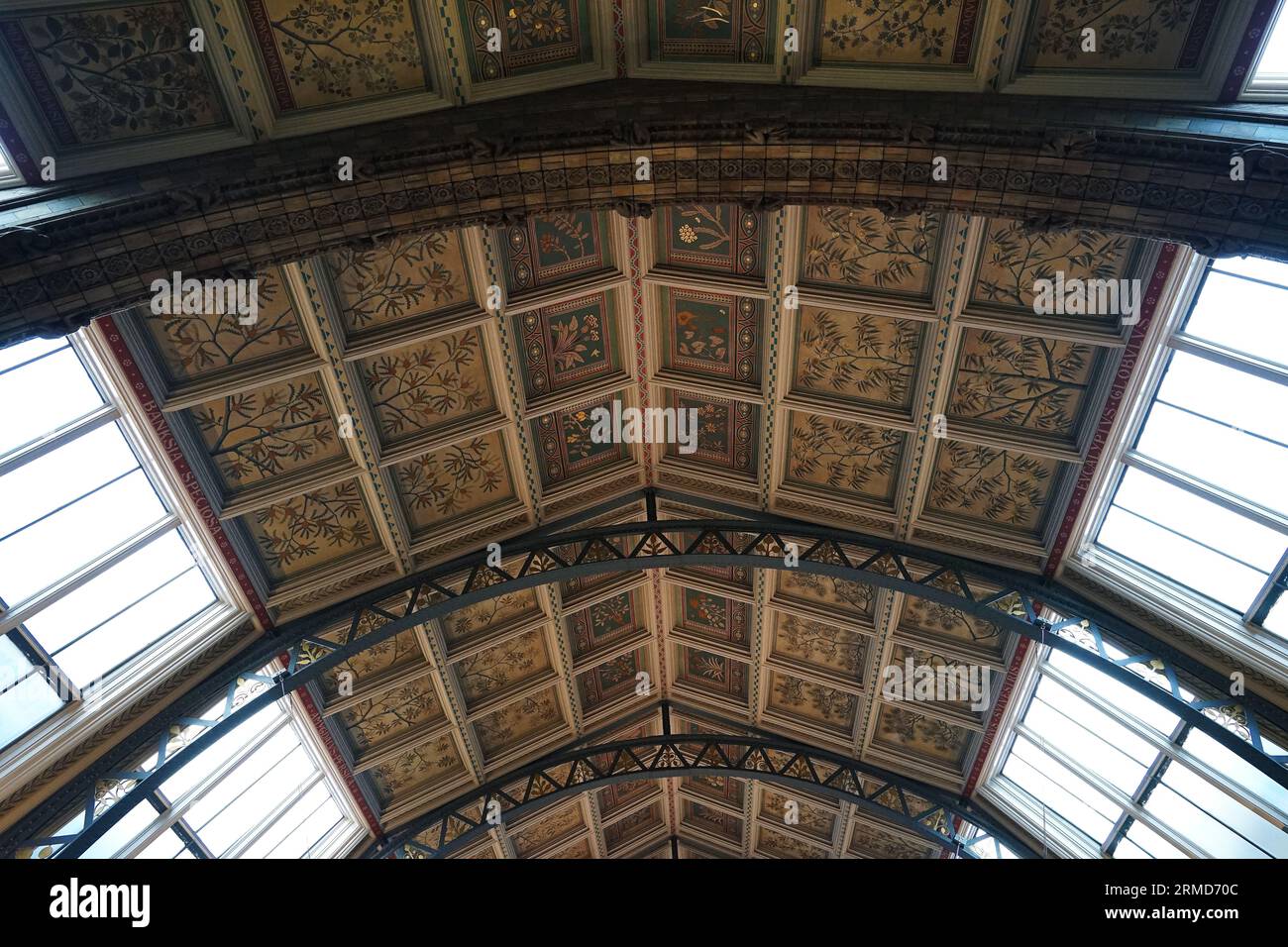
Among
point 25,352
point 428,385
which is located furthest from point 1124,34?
point 25,352

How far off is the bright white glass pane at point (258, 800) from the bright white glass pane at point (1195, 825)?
14237 mm

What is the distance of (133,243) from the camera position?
6617 millimetres

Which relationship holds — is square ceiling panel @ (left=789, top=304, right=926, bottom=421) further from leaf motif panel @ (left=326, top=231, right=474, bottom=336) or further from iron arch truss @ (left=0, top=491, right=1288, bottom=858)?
leaf motif panel @ (left=326, top=231, right=474, bottom=336)

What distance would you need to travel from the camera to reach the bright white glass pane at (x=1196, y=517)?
972 centimetres

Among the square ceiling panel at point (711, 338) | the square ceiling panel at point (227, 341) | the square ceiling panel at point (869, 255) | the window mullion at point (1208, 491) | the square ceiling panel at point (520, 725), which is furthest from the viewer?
the square ceiling panel at point (520, 725)

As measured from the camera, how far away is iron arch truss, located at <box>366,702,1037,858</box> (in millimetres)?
16578

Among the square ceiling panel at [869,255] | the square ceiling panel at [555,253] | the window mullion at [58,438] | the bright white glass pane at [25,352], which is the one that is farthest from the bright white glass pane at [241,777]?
the square ceiling panel at [869,255]

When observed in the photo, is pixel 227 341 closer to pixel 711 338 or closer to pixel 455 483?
pixel 455 483

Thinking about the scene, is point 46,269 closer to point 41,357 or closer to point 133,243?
point 133,243

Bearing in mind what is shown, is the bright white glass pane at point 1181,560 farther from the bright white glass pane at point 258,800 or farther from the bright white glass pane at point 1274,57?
the bright white glass pane at point 258,800

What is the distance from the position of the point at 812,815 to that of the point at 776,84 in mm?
16807

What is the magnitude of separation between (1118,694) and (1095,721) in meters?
1.00

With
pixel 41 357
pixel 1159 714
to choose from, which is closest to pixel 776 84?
pixel 41 357

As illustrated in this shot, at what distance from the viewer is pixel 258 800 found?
46.9 ft
